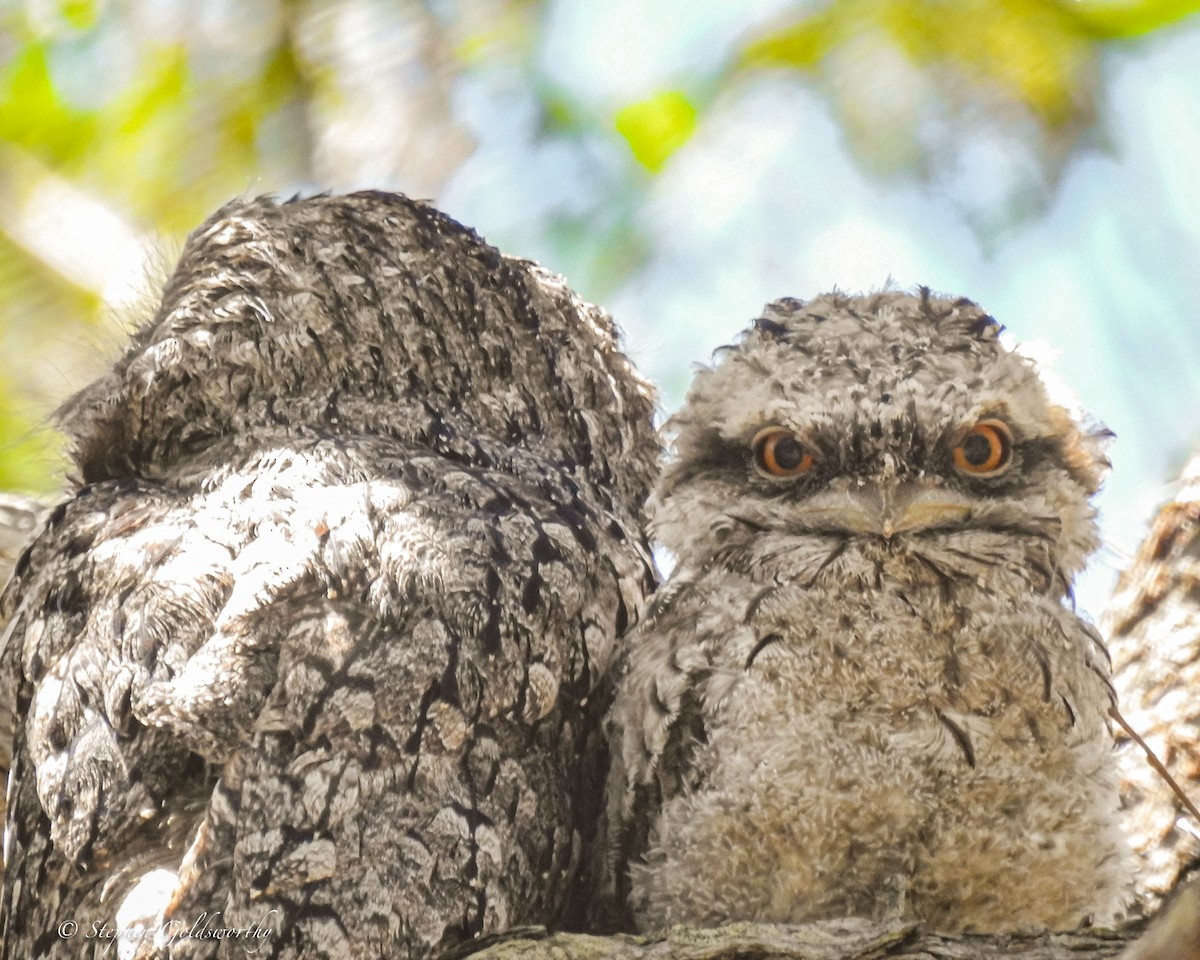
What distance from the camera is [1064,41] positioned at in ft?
12.1

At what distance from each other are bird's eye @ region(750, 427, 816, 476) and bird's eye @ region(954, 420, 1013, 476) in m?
0.25

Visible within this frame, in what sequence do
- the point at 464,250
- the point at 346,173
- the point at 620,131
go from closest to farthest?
the point at 464,250 → the point at 346,173 → the point at 620,131

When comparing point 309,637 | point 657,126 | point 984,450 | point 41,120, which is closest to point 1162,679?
point 984,450

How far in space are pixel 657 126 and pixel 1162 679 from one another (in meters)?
2.45

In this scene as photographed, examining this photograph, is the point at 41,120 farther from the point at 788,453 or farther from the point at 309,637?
the point at 788,453

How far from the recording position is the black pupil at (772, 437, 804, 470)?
93.4 inches

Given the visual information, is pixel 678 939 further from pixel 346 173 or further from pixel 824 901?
pixel 346 173

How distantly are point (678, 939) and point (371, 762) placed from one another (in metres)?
0.53

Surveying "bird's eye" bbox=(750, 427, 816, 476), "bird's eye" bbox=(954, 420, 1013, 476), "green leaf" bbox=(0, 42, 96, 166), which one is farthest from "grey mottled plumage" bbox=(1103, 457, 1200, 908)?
"green leaf" bbox=(0, 42, 96, 166)

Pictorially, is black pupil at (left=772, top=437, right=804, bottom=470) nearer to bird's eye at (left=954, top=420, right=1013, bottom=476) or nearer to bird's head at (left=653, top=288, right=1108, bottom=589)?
bird's head at (left=653, top=288, right=1108, bottom=589)

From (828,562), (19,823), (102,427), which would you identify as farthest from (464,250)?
(19,823)

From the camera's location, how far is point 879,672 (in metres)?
2.20

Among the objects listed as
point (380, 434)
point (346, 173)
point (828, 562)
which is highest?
point (346, 173)

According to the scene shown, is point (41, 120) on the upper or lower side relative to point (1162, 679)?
upper
